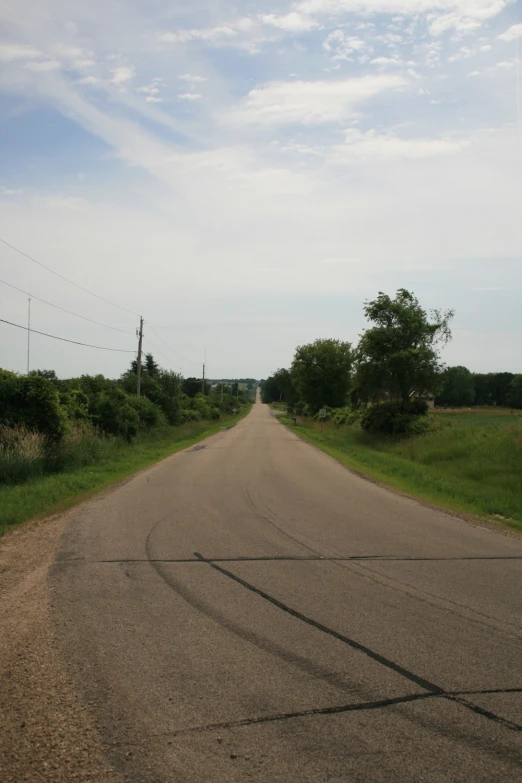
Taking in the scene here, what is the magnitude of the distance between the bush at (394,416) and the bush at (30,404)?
2477 cm

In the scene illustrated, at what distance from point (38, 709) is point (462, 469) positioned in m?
19.3

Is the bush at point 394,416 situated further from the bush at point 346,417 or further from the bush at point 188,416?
the bush at point 188,416

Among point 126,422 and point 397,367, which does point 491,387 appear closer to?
point 397,367

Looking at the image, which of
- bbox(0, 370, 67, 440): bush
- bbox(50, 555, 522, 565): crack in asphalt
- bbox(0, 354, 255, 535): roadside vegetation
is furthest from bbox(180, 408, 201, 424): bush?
bbox(50, 555, 522, 565): crack in asphalt

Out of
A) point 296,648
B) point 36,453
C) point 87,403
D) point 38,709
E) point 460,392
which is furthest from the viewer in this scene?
point 460,392

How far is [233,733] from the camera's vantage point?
13.4ft

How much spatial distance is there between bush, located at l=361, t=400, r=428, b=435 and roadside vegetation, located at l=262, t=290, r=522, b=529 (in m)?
0.06

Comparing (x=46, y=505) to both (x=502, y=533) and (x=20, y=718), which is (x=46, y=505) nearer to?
(x=502, y=533)

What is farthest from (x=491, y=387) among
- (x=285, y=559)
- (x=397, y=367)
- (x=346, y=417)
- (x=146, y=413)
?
(x=285, y=559)

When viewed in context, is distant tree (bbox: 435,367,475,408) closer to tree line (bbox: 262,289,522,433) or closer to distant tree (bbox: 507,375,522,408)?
distant tree (bbox: 507,375,522,408)

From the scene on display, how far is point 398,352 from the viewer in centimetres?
4272

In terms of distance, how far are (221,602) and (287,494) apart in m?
9.11

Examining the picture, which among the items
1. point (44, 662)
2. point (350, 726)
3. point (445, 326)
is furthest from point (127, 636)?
point (445, 326)

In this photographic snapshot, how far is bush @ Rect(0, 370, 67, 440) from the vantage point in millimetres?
19906
